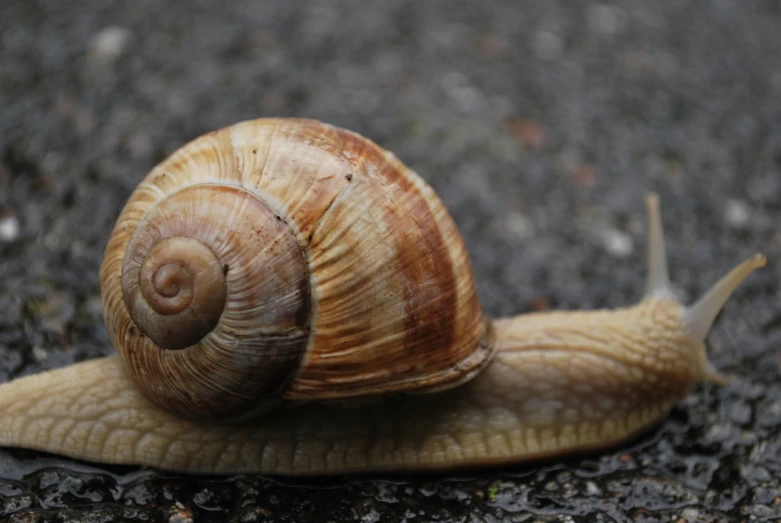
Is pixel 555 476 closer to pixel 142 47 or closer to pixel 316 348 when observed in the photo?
pixel 316 348

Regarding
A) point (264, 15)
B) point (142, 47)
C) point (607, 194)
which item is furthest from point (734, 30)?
point (142, 47)

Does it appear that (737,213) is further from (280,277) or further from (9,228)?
(9,228)

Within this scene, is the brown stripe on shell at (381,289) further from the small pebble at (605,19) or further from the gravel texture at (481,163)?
the small pebble at (605,19)

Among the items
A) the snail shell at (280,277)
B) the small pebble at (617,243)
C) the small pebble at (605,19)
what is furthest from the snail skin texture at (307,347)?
the small pebble at (605,19)

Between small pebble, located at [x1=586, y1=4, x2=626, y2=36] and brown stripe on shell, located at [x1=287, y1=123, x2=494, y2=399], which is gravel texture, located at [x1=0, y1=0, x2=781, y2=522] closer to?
small pebble, located at [x1=586, y1=4, x2=626, y2=36]

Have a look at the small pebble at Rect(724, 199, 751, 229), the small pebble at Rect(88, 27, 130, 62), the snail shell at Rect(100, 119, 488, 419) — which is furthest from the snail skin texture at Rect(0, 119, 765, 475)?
the small pebble at Rect(88, 27, 130, 62)

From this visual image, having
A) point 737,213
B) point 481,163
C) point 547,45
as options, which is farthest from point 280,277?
point 547,45
